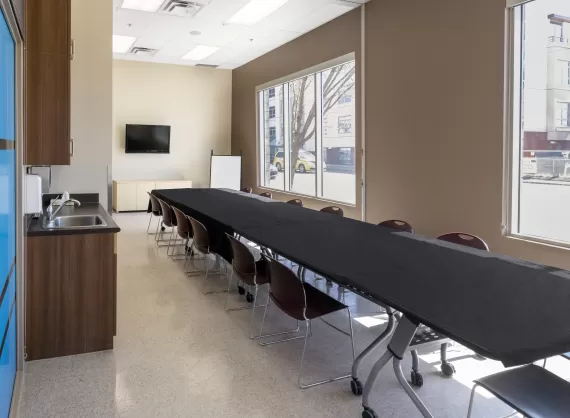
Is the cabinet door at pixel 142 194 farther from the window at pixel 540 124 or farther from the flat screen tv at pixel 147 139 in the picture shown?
the window at pixel 540 124

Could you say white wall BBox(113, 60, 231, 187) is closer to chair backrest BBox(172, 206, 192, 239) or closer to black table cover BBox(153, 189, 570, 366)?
chair backrest BBox(172, 206, 192, 239)

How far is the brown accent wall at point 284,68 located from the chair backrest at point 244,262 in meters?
3.47

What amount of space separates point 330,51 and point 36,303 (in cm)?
586

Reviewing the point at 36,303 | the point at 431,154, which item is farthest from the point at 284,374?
the point at 431,154

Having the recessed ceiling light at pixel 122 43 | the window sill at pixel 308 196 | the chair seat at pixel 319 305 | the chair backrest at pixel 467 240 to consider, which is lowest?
the chair seat at pixel 319 305

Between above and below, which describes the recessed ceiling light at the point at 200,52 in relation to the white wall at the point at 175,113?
above

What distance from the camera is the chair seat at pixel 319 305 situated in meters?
2.87

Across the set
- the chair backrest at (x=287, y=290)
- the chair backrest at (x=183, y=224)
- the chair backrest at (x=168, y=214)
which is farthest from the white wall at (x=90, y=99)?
the chair backrest at (x=287, y=290)

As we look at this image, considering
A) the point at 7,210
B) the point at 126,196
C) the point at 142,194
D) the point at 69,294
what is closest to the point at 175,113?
the point at 142,194

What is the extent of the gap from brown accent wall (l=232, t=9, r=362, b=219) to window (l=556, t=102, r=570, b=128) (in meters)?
2.88

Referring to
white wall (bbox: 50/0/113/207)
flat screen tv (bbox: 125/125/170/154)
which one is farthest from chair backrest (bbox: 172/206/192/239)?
flat screen tv (bbox: 125/125/170/154)

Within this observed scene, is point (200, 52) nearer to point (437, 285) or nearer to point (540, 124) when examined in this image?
point (540, 124)

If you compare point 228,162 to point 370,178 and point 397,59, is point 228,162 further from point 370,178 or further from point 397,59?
point 397,59

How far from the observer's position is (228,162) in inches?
433
